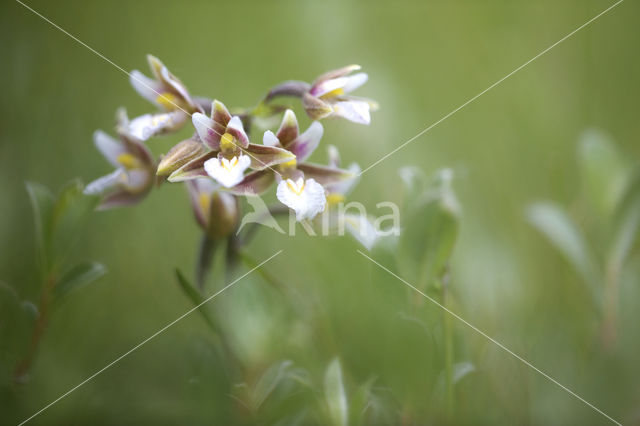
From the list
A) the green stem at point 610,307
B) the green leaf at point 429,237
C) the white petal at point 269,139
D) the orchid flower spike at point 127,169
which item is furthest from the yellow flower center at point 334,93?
the green stem at point 610,307

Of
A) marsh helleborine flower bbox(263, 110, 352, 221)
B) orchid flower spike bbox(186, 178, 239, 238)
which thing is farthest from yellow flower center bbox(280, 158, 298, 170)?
orchid flower spike bbox(186, 178, 239, 238)

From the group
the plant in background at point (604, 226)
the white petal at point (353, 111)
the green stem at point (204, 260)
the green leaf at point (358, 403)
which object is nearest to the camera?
the green leaf at point (358, 403)

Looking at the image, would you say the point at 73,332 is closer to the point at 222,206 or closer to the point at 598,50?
the point at 222,206

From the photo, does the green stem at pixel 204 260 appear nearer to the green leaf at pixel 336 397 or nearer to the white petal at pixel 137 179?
the white petal at pixel 137 179

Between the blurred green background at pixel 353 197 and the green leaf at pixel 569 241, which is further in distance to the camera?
the green leaf at pixel 569 241

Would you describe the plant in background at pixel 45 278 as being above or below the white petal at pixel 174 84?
below

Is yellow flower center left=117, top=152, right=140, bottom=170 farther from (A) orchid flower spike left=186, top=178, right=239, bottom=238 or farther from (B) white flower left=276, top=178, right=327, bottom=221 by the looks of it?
(B) white flower left=276, top=178, right=327, bottom=221
